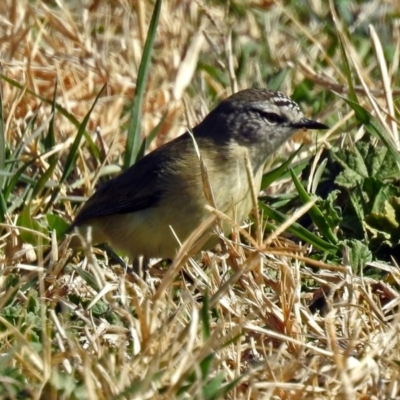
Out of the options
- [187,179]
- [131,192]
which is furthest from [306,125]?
[131,192]

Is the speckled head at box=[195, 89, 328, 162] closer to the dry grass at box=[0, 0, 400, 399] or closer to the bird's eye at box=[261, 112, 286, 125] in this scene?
→ the bird's eye at box=[261, 112, 286, 125]

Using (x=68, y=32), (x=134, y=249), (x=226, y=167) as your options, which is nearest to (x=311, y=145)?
(x=226, y=167)

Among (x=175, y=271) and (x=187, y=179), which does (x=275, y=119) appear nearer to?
(x=187, y=179)

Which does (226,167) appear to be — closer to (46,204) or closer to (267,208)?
(267,208)

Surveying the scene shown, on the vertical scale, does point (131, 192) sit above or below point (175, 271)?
above

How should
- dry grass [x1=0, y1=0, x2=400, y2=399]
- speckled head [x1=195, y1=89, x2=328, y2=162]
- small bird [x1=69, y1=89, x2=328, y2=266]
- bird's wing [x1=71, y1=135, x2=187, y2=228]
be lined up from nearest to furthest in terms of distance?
dry grass [x1=0, y1=0, x2=400, y2=399] → small bird [x1=69, y1=89, x2=328, y2=266] → bird's wing [x1=71, y1=135, x2=187, y2=228] → speckled head [x1=195, y1=89, x2=328, y2=162]

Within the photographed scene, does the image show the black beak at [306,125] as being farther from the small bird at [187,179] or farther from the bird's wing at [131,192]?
the bird's wing at [131,192]

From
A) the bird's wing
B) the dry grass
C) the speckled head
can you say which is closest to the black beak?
the speckled head
